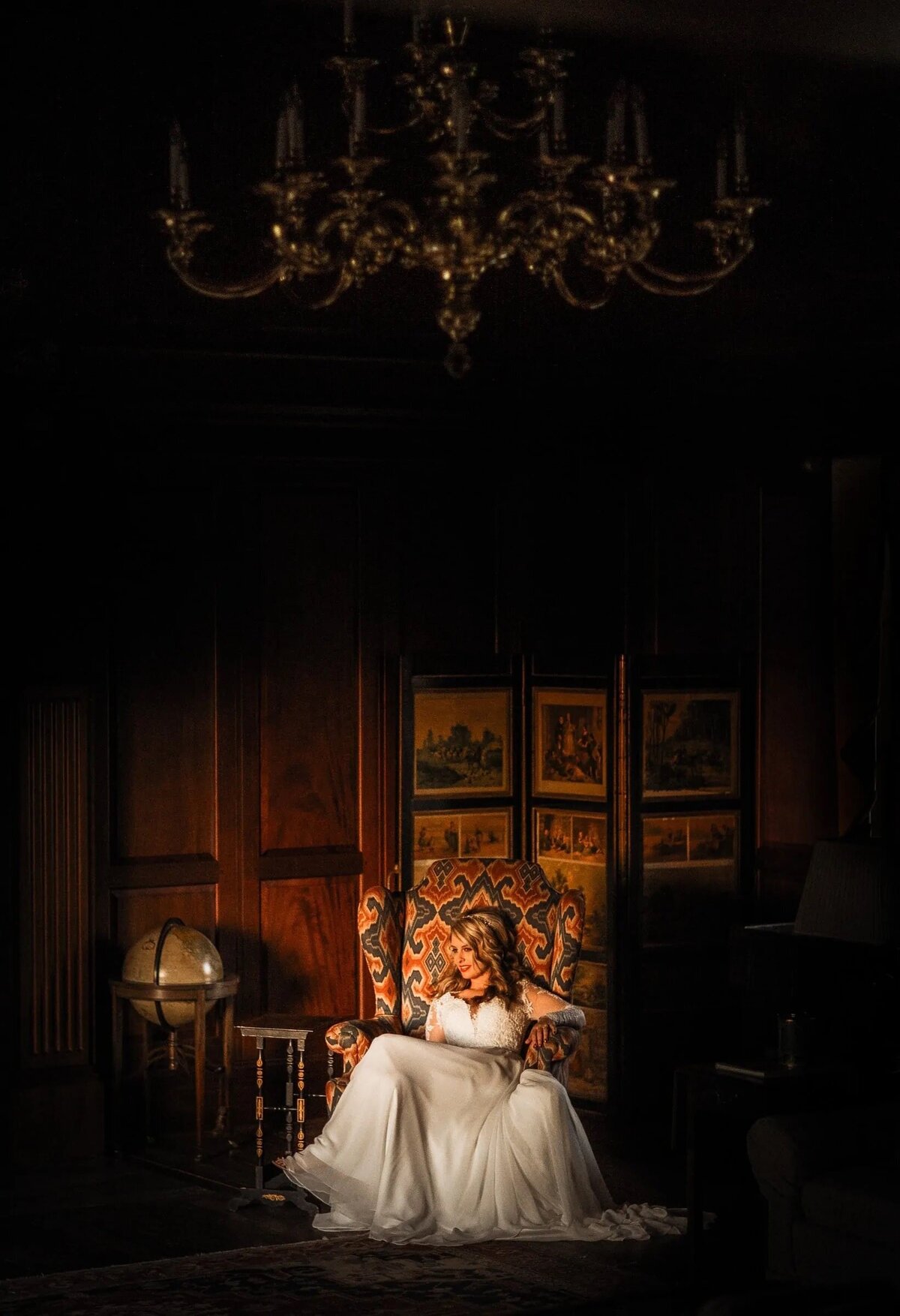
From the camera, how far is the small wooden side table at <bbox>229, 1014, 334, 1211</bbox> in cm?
717

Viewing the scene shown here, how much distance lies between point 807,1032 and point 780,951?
152cm

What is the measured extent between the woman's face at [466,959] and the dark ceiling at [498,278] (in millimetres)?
2498

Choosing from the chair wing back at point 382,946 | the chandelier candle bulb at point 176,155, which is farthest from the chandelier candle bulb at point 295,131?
the chair wing back at point 382,946

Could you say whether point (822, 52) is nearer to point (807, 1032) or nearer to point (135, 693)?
point (807, 1032)

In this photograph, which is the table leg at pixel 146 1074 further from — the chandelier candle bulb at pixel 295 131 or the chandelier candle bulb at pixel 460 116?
the chandelier candle bulb at pixel 460 116

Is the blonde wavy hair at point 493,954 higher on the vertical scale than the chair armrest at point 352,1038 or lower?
higher

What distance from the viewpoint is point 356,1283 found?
6.19 meters

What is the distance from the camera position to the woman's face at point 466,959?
7.27 meters

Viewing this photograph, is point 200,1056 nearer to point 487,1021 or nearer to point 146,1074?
point 146,1074

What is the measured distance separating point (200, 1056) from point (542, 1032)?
159cm

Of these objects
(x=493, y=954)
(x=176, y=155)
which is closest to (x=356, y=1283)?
(x=493, y=954)

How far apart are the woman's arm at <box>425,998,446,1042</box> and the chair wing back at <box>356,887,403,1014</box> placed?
9.7 inches

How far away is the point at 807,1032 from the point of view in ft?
21.6

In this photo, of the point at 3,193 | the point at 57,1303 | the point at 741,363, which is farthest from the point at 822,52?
the point at 57,1303
